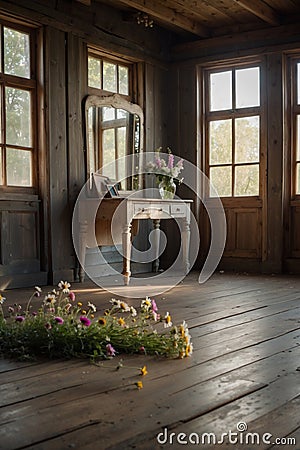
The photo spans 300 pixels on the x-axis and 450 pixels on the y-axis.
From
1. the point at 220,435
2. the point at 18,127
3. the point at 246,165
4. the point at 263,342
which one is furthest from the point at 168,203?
the point at 220,435

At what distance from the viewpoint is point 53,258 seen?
5.02 m

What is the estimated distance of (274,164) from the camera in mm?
5902

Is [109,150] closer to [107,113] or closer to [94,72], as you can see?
[107,113]

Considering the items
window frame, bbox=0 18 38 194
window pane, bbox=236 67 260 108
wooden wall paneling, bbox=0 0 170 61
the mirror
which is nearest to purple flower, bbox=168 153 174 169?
the mirror

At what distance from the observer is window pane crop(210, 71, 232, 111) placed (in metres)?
6.28

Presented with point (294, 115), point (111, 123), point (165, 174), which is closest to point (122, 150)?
point (111, 123)

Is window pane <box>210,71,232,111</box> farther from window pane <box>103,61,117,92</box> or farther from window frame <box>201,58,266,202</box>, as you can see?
window pane <box>103,61,117,92</box>

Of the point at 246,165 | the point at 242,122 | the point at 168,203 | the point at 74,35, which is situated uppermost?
the point at 74,35

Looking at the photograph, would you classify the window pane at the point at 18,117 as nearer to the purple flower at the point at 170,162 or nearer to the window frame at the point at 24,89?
the window frame at the point at 24,89

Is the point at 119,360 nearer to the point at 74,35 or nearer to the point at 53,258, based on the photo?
the point at 53,258

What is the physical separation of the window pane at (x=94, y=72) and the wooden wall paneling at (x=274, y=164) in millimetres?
1810

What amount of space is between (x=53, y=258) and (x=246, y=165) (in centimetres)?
→ 243

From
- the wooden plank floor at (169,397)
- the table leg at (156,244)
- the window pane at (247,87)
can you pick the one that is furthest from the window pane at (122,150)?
the wooden plank floor at (169,397)

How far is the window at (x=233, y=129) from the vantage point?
240 inches
